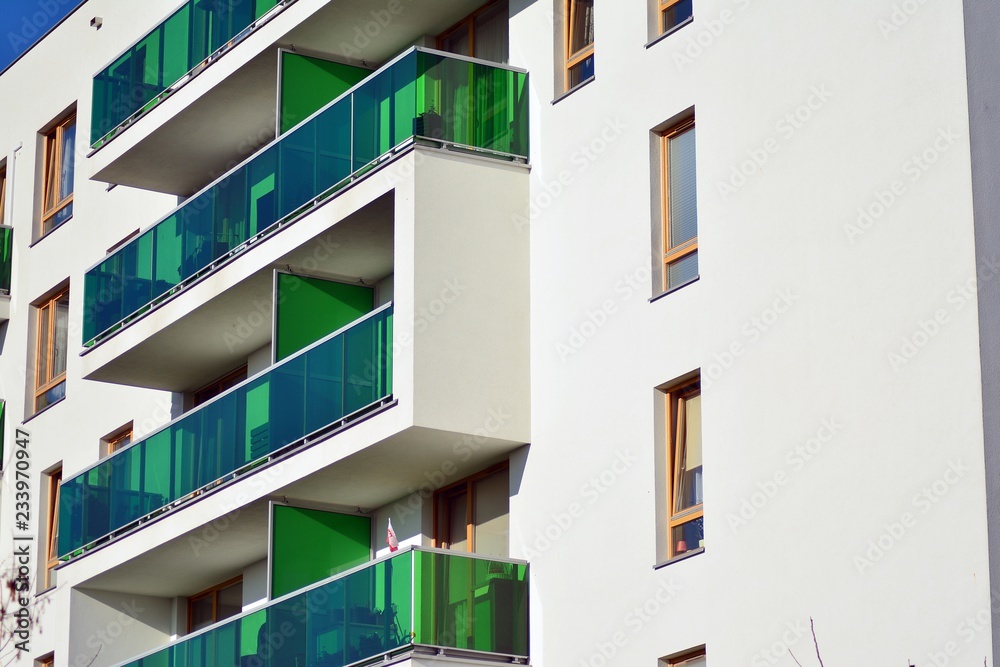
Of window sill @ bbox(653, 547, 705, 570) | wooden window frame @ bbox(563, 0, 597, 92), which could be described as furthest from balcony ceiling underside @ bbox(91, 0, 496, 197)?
window sill @ bbox(653, 547, 705, 570)

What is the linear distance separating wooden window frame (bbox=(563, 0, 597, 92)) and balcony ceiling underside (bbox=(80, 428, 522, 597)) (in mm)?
3878

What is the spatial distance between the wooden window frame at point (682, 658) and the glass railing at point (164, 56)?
1075 centimetres

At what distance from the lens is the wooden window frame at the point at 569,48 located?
72.4ft

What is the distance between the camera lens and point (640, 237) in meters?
20.3

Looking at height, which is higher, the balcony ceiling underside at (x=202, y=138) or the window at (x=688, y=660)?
the balcony ceiling underside at (x=202, y=138)

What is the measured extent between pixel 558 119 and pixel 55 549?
13.9 meters

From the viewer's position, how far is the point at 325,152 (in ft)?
78.1

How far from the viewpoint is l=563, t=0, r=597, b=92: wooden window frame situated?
22078 millimetres

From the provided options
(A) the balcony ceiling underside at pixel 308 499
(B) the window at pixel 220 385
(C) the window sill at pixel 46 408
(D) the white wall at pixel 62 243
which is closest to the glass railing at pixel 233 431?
(A) the balcony ceiling underside at pixel 308 499

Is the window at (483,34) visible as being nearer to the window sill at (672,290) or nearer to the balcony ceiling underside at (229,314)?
the balcony ceiling underside at (229,314)

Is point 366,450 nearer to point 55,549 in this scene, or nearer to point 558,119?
point 558,119

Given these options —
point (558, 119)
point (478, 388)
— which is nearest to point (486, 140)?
point (558, 119)

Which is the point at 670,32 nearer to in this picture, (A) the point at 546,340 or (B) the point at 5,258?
(A) the point at 546,340

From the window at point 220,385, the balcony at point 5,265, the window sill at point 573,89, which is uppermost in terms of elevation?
the balcony at point 5,265
